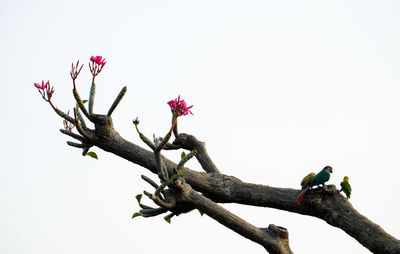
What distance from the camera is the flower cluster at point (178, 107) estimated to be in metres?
4.25

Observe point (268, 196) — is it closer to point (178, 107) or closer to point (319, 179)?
point (319, 179)

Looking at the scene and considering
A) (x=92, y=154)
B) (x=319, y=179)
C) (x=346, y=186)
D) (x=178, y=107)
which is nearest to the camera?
(x=178, y=107)

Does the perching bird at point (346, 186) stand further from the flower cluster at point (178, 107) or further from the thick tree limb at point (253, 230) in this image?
the flower cluster at point (178, 107)

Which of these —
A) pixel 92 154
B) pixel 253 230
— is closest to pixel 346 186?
pixel 253 230

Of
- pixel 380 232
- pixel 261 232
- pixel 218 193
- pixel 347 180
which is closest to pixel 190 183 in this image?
pixel 218 193

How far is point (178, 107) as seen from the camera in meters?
4.26

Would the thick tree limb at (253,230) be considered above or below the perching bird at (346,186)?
below

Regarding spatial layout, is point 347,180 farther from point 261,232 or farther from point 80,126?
point 80,126

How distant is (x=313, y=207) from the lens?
5004 mm

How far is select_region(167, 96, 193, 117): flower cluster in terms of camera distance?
4.25m

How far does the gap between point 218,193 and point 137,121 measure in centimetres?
136

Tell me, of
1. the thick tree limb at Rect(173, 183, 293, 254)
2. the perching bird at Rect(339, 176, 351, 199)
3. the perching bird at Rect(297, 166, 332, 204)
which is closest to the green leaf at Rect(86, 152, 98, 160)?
the thick tree limb at Rect(173, 183, 293, 254)

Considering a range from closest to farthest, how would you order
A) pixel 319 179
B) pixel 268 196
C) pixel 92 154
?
pixel 319 179 → pixel 268 196 → pixel 92 154

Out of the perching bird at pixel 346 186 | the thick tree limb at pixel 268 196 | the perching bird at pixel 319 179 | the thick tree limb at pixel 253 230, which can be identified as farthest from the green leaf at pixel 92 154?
the perching bird at pixel 346 186
